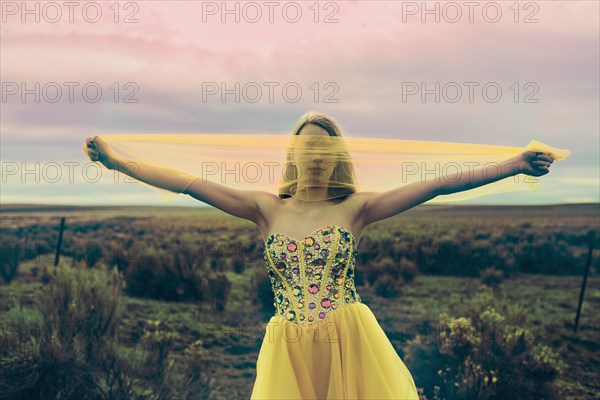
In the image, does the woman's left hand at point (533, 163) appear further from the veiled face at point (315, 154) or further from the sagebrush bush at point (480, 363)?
the sagebrush bush at point (480, 363)

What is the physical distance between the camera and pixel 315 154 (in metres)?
3.59

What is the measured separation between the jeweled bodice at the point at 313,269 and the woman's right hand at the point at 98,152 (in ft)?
3.42

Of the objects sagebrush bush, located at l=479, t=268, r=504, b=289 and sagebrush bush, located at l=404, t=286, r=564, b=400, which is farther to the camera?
sagebrush bush, located at l=479, t=268, r=504, b=289

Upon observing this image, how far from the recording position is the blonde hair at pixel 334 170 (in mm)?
3623

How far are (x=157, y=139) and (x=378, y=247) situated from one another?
593 inches

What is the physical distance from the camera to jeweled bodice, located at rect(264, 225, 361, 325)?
346 cm

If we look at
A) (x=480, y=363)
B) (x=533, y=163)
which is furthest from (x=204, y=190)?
(x=480, y=363)

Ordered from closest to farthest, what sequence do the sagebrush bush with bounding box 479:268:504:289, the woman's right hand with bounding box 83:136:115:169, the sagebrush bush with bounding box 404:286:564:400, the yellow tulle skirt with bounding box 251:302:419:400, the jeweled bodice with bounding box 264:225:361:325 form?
the yellow tulle skirt with bounding box 251:302:419:400 → the jeweled bodice with bounding box 264:225:361:325 → the woman's right hand with bounding box 83:136:115:169 → the sagebrush bush with bounding box 404:286:564:400 → the sagebrush bush with bounding box 479:268:504:289

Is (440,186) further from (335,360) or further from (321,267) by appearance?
(335,360)

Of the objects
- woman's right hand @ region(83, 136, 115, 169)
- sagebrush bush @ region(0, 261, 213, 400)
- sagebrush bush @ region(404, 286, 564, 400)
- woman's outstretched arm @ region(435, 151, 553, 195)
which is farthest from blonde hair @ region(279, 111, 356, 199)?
sagebrush bush @ region(404, 286, 564, 400)

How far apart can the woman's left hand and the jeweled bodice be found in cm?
95

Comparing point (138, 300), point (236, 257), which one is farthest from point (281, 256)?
point (236, 257)

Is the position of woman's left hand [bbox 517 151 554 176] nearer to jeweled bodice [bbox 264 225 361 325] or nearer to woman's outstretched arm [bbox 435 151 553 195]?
woman's outstretched arm [bbox 435 151 553 195]

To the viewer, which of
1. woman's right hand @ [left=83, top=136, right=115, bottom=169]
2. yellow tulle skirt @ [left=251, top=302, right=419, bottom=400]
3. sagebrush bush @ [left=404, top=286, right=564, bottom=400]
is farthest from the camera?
sagebrush bush @ [left=404, top=286, right=564, bottom=400]
